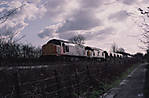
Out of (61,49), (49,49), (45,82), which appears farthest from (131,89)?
(49,49)

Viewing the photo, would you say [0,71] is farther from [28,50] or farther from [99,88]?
[28,50]

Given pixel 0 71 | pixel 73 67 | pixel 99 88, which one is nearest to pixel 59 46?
pixel 99 88

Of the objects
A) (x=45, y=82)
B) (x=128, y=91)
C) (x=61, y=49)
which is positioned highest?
(x=61, y=49)

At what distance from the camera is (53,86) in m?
10.5

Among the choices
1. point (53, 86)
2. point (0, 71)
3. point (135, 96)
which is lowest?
point (135, 96)

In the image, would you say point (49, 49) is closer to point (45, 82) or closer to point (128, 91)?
point (128, 91)

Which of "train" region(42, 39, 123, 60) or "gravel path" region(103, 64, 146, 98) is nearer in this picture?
"gravel path" region(103, 64, 146, 98)

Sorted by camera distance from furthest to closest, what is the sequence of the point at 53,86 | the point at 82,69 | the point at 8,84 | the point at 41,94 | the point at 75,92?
the point at 82,69 → the point at 75,92 → the point at 53,86 → the point at 41,94 → the point at 8,84

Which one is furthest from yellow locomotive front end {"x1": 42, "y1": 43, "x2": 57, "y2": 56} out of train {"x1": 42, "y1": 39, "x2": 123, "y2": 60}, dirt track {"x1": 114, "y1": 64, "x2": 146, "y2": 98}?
dirt track {"x1": 114, "y1": 64, "x2": 146, "y2": 98}

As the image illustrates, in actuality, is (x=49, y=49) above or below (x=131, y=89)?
above

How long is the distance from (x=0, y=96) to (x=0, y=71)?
123 cm

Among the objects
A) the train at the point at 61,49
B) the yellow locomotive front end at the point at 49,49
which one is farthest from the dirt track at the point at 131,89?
the yellow locomotive front end at the point at 49,49

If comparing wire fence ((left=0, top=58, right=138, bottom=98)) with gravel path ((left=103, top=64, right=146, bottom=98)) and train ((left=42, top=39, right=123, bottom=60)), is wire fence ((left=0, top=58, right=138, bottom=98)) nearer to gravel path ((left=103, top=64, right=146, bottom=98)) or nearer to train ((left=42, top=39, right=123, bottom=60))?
gravel path ((left=103, top=64, right=146, bottom=98))

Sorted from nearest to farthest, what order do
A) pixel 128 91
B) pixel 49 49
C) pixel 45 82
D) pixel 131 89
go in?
pixel 45 82 < pixel 128 91 < pixel 131 89 < pixel 49 49
